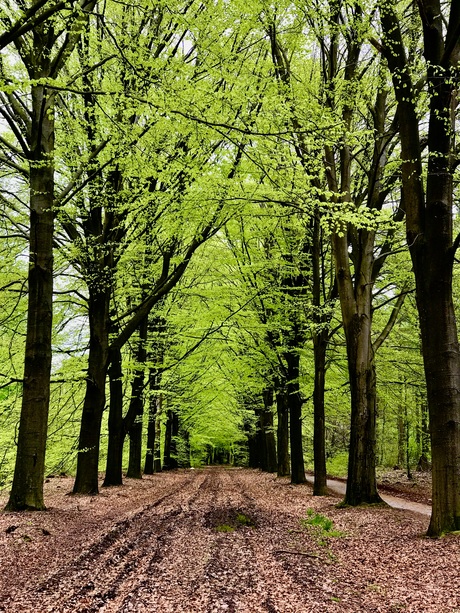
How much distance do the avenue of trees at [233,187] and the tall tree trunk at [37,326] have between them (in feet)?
0.12

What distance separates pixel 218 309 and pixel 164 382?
6841mm

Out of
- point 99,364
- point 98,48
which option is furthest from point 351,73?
point 99,364

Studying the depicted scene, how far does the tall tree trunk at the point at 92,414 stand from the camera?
1223 cm

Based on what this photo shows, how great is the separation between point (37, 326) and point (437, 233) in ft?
24.1

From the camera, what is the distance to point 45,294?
9.34 m

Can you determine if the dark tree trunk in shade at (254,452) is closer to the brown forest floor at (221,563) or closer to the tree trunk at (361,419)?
the tree trunk at (361,419)

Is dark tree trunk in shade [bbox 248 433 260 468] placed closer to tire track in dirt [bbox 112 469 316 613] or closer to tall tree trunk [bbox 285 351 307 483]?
tall tree trunk [bbox 285 351 307 483]

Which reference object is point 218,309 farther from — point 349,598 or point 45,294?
point 349,598

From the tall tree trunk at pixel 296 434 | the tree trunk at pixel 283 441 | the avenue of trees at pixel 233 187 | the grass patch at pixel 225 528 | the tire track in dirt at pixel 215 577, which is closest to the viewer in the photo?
the tire track in dirt at pixel 215 577

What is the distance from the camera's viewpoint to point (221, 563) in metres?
5.32

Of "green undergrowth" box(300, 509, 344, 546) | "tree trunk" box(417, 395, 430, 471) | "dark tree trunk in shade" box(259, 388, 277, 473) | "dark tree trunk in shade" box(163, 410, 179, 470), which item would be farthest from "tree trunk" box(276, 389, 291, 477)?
"green undergrowth" box(300, 509, 344, 546)

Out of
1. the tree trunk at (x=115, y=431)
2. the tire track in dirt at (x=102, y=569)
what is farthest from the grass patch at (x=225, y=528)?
the tree trunk at (x=115, y=431)

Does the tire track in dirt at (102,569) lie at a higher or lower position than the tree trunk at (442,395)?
lower

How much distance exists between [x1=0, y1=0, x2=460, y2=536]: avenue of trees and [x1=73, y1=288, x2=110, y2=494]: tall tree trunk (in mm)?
53
